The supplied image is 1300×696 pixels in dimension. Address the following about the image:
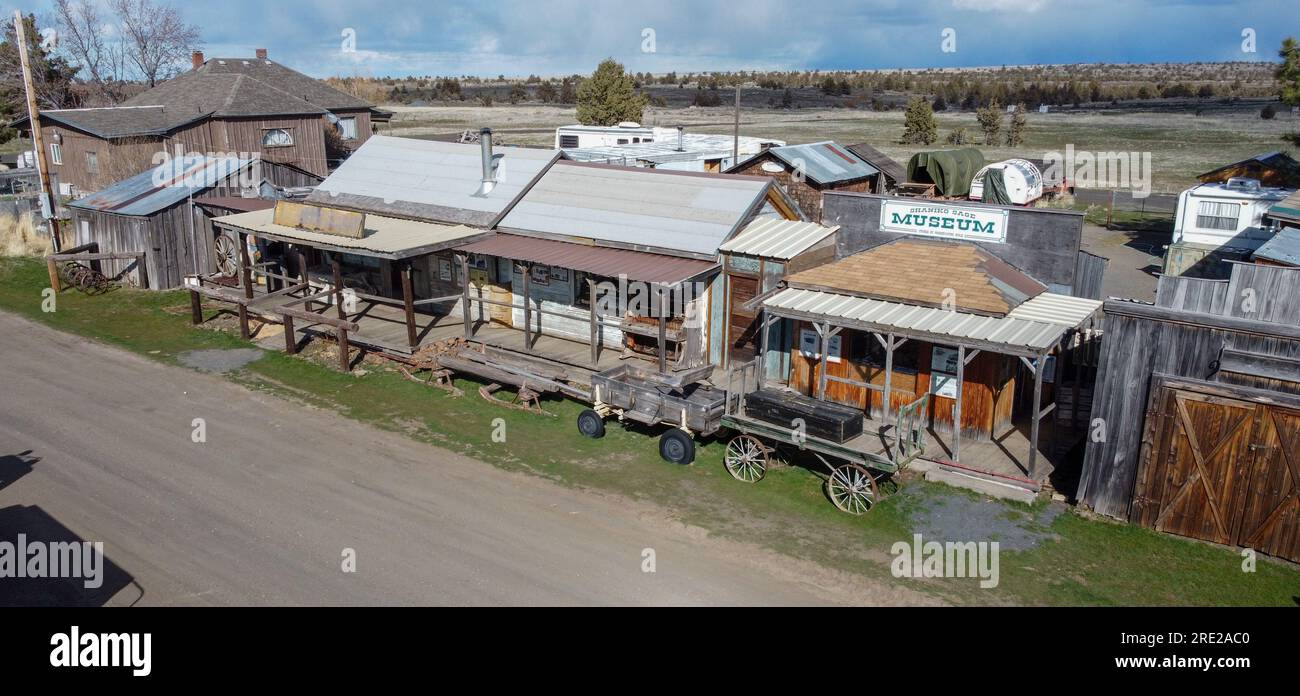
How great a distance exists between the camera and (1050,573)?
1260cm

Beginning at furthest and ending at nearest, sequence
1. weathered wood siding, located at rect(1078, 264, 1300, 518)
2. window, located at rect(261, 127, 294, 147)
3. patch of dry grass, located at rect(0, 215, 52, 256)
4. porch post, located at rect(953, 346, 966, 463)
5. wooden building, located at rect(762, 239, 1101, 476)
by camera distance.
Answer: window, located at rect(261, 127, 294, 147)
patch of dry grass, located at rect(0, 215, 52, 256)
wooden building, located at rect(762, 239, 1101, 476)
porch post, located at rect(953, 346, 966, 463)
weathered wood siding, located at rect(1078, 264, 1300, 518)

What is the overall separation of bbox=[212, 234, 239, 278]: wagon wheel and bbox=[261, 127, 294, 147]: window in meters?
14.8

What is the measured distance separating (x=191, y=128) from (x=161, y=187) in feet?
39.0

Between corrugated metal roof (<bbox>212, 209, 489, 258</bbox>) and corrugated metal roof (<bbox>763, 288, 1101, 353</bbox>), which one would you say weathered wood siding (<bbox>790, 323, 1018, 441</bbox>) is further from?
corrugated metal roof (<bbox>212, 209, 489, 258</bbox>)

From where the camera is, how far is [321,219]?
2177 cm

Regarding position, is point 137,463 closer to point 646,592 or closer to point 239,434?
point 239,434

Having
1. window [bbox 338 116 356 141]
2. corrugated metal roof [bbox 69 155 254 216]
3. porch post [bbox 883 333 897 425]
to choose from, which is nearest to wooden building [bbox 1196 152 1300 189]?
porch post [bbox 883 333 897 425]

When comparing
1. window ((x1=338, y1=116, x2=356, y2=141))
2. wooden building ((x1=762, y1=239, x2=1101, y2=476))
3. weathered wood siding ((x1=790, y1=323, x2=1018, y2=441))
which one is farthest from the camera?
window ((x1=338, y1=116, x2=356, y2=141))

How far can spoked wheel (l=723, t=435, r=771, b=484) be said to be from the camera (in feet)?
51.0
